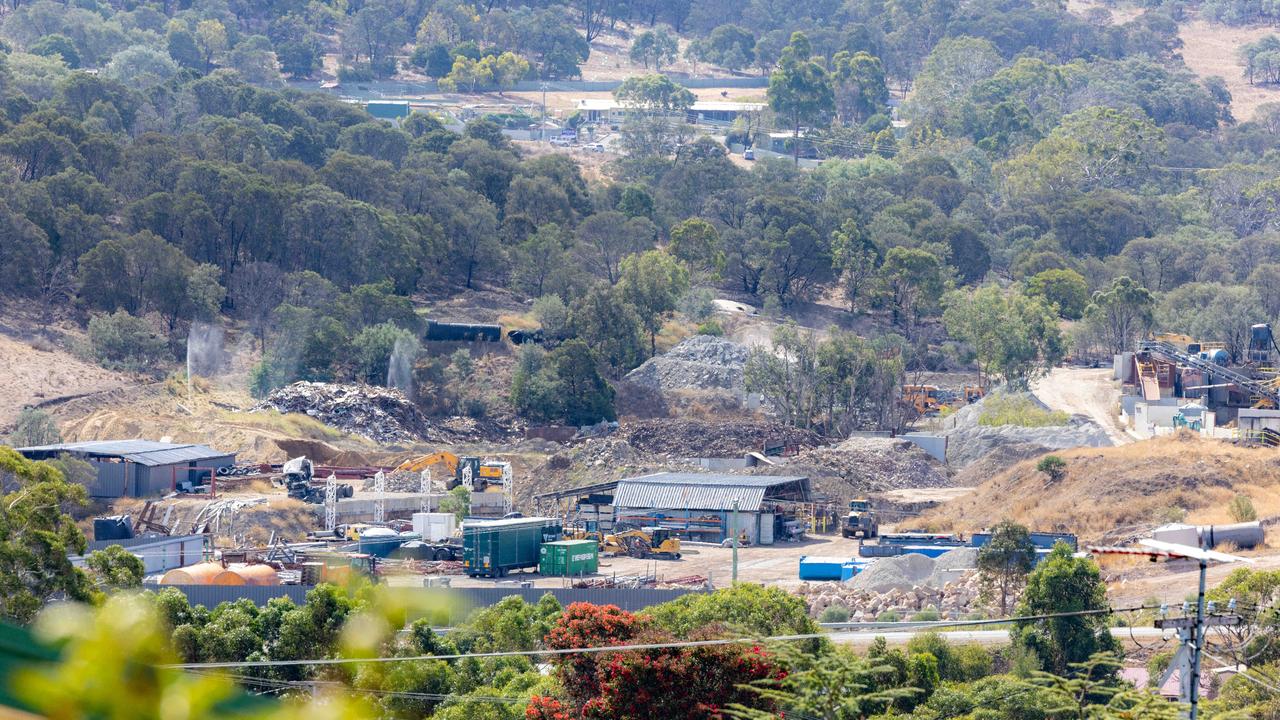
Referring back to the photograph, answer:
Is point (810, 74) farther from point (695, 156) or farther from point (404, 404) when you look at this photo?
point (404, 404)

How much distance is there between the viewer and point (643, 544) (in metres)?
47.8

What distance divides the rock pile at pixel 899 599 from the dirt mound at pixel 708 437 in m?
23.3

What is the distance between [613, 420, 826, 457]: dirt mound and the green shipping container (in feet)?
62.3

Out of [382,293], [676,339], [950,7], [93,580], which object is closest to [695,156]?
[676,339]

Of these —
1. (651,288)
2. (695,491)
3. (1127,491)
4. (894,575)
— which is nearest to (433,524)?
(695,491)

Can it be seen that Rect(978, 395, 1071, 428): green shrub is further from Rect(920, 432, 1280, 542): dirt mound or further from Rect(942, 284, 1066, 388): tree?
Rect(920, 432, 1280, 542): dirt mound

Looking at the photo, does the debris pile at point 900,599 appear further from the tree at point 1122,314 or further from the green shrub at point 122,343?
the tree at point 1122,314

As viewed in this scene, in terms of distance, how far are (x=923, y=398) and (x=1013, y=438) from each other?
495 inches

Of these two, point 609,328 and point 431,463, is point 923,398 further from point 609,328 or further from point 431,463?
point 431,463

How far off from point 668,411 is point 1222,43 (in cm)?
13497

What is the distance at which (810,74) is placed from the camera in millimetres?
138750

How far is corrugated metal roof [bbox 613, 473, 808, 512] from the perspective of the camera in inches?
2037

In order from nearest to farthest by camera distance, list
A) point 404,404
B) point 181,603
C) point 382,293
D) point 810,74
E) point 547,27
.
Result: point 181,603 < point 404,404 < point 382,293 < point 810,74 < point 547,27

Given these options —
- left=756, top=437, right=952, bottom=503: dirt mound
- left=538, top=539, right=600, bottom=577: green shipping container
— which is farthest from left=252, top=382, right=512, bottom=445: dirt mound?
left=538, top=539, right=600, bottom=577: green shipping container
